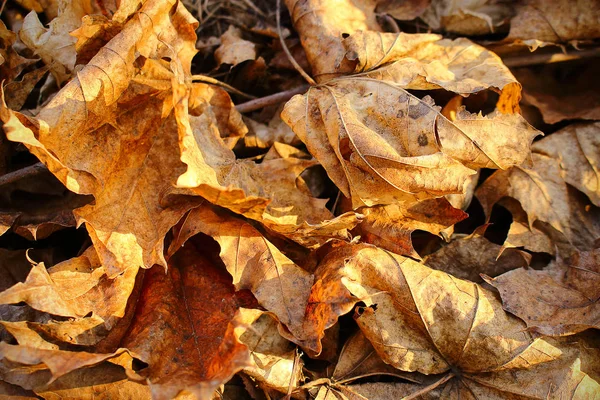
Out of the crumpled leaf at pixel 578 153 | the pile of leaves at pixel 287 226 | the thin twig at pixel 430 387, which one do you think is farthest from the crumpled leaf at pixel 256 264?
the crumpled leaf at pixel 578 153

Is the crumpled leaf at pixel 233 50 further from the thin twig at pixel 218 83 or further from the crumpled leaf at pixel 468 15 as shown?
the crumpled leaf at pixel 468 15

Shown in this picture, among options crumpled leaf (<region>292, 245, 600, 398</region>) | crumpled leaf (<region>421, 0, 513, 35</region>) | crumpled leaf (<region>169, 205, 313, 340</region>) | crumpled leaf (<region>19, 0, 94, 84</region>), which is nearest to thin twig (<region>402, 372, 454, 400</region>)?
crumpled leaf (<region>292, 245, 600, 398</region>)

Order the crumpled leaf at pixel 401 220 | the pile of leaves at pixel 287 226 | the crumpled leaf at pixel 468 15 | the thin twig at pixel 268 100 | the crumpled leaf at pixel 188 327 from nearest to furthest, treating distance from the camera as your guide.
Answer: the crumpled leaf at pixel 188 327
the pile of leaves at pixel 287 226
the crumpled leaf at pixel 401 220
the thin twig at pixel 268 100
the crumpled leaf at pixel 468 15

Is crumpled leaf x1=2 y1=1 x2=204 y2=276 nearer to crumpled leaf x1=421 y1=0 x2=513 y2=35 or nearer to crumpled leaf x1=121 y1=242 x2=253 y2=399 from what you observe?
crumpled leaf x1=121 y1=242 x2=253 y2=399

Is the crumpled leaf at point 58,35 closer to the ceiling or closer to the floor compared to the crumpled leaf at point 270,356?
closer to the ceiling

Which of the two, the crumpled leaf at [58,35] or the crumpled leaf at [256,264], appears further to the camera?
the crumpled leaf at [58,35]

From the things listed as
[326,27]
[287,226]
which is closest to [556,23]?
[326,27]

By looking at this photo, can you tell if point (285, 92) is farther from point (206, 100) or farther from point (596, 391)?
point (596, 391)
